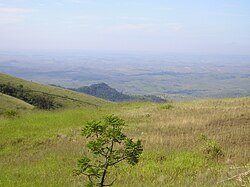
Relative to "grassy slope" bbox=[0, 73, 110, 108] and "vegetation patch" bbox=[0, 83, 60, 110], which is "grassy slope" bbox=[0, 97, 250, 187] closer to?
"vegetation patch" bbox=[0, 83, 60, 110]

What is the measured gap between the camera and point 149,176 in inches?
421

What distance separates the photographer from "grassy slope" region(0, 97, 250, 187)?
10.4 m

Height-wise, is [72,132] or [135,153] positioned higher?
[135,153]

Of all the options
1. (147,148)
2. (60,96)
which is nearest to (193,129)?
(147,148)

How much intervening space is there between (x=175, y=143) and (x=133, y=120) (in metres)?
8.53

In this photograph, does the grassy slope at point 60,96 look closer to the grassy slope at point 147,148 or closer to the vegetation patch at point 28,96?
the vegetation patch at point 28,96

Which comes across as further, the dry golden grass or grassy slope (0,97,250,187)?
the dry golden grass

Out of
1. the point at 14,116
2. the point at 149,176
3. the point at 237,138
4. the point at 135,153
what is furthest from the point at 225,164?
the point at 14,116

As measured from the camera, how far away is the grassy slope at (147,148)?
1044cm

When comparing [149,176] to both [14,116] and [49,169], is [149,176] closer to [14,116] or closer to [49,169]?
[49,169]

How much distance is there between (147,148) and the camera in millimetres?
14570

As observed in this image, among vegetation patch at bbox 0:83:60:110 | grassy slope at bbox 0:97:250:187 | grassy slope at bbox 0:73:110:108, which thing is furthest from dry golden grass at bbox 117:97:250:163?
grassy slope at bbox 0:73:110:108

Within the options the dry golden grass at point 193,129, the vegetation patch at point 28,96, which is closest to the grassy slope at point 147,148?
the dry golden grass at point 193,129

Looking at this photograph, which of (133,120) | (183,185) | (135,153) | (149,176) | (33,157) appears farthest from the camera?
(133,120)
